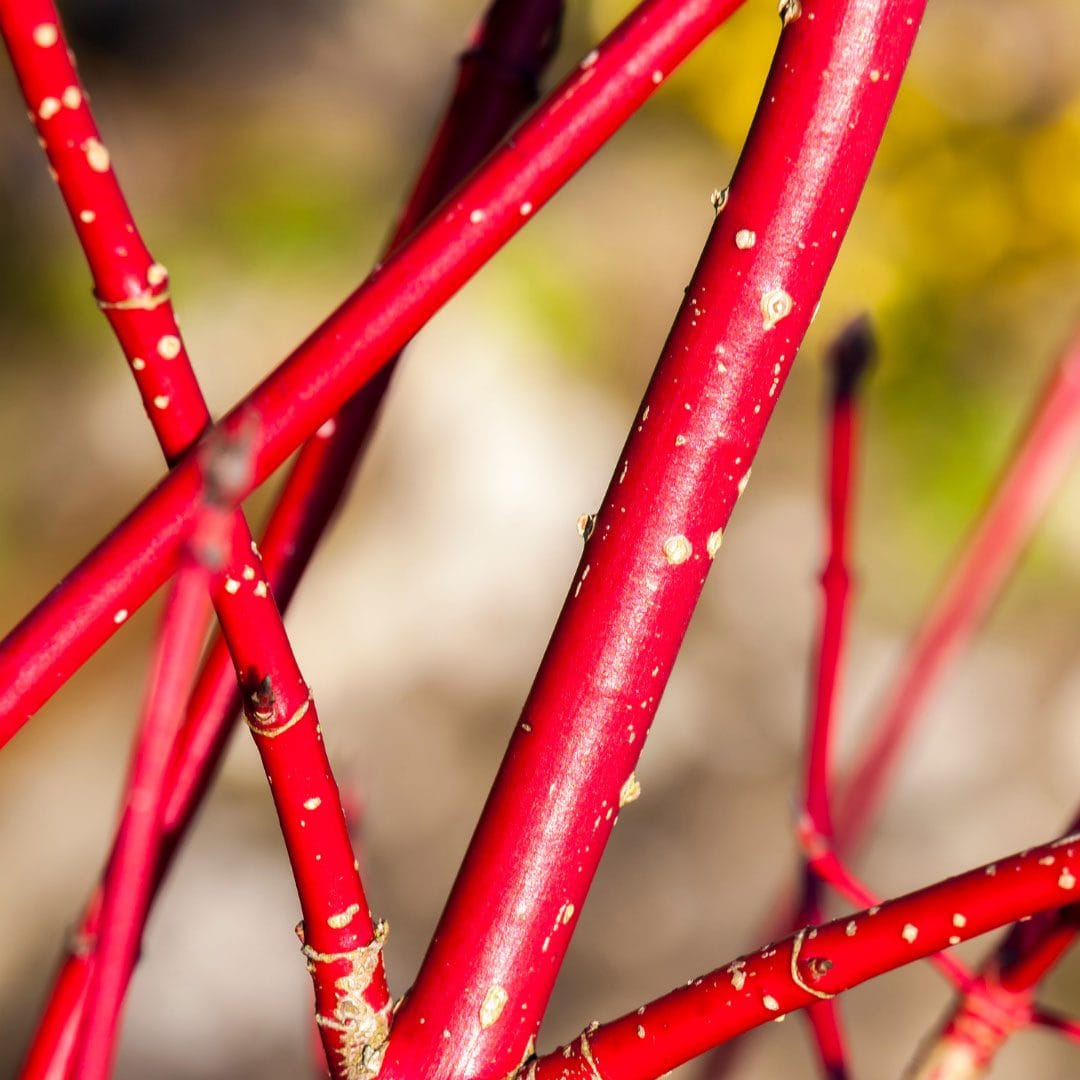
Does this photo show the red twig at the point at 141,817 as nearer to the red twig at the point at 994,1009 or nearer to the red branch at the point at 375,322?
the red branch at the point at 375,322

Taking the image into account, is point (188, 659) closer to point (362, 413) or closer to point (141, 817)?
point (141, 817)

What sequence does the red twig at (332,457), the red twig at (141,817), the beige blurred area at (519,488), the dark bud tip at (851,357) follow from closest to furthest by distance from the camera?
1. the red twig at (141,817)
2. the red twig at (332,457)
3. the dark bud tip at (851,357)
4. the beige blurred area at (519,488)

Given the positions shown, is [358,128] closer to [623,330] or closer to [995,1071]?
[623,330]

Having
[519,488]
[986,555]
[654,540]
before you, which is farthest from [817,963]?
[519,488]

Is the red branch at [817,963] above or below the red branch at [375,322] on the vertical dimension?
below

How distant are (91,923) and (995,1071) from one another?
1.27 m

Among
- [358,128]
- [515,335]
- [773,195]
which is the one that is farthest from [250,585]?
[358,128]

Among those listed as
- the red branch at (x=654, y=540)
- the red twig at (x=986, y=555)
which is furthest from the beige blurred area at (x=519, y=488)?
the red branch at (x=654, y=540)

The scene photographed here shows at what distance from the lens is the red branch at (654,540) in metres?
0.32

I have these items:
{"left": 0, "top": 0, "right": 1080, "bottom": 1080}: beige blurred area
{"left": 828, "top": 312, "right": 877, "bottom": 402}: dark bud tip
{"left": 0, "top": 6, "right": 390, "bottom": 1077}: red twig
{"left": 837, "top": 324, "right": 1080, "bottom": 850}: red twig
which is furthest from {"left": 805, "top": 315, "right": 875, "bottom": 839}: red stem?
{"left": 0, "top": 0, "right": 1080, "bottom": 1080}: beige blurred area

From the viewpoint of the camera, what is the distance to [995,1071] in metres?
1.40

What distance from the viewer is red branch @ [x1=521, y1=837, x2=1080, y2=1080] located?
291mm

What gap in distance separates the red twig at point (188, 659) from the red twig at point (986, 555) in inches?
18.1

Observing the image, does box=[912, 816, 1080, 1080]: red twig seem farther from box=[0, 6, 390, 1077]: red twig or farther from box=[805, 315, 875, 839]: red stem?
box=[0, 6, 390, 1077]: red twig
